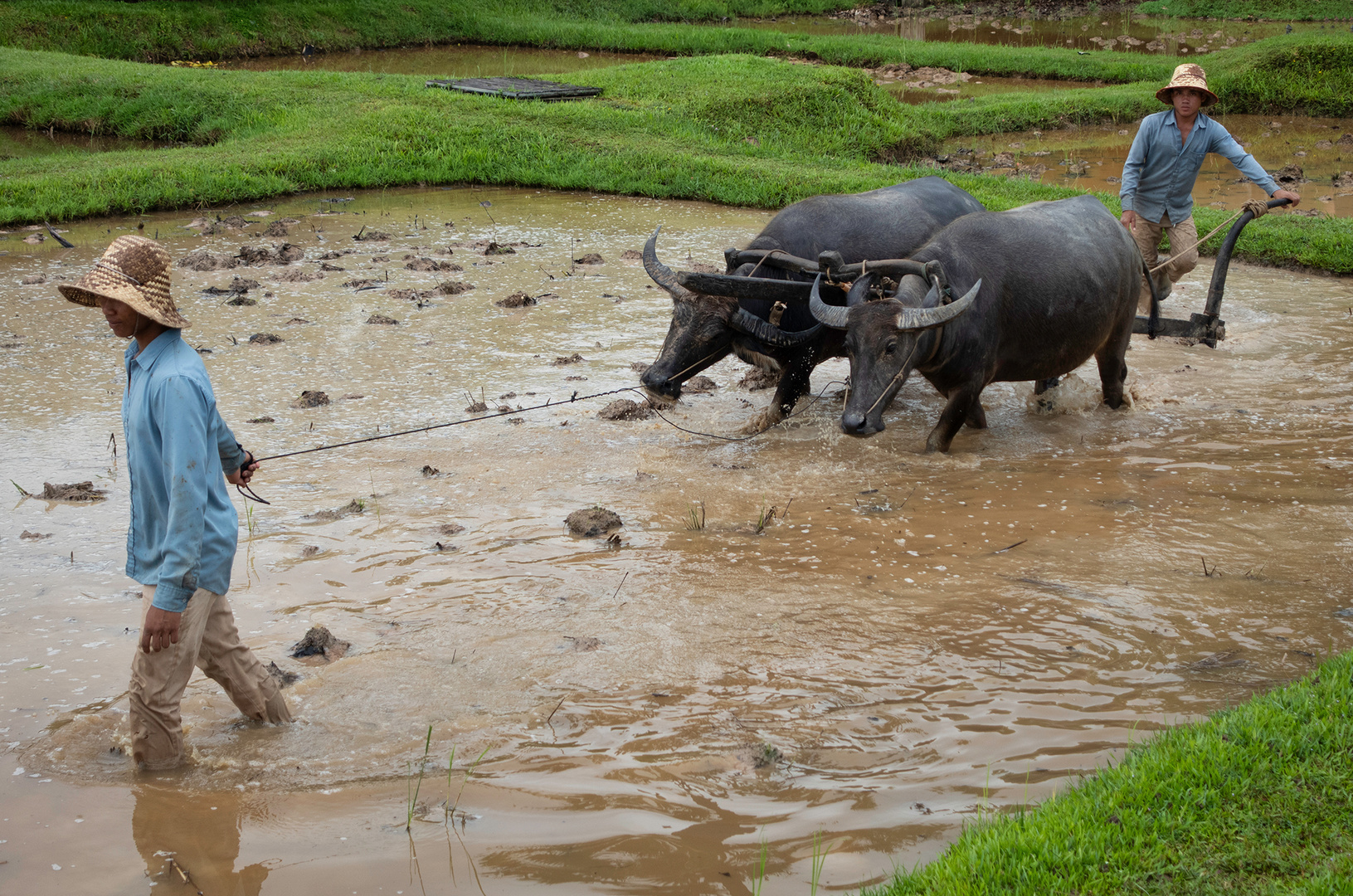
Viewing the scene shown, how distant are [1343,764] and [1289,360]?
4811 mm

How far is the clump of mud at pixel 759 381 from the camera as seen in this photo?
273 inches

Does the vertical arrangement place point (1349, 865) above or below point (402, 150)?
below

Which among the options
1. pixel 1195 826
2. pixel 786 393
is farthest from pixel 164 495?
pixel 786 393

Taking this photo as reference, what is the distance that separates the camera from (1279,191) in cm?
627

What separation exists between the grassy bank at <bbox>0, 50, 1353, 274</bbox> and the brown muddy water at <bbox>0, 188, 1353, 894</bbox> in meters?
3.59

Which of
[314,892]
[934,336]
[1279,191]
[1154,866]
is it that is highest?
[1279,191]

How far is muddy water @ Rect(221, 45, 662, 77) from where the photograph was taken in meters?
19.5

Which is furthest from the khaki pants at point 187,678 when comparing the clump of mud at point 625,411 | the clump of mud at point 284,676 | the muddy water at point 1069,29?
the muddy water at point 1069,29

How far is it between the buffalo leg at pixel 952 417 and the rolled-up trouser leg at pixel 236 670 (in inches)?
144

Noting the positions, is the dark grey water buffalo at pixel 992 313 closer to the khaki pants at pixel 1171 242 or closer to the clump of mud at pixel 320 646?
the khaki pants at pixel 1171 242

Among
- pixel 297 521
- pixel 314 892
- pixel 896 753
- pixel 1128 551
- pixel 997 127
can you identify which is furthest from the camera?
pixel 997 127

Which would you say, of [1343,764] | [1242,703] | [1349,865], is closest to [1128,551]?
[1242,703]

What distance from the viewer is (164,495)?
3020 mm

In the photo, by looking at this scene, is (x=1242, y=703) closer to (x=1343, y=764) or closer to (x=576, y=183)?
(x=1343, y=764)
